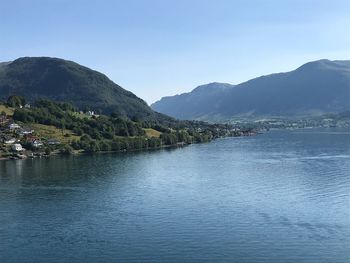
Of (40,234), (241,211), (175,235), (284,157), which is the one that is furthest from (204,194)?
(284,157)

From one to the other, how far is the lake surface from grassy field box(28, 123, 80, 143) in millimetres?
33925

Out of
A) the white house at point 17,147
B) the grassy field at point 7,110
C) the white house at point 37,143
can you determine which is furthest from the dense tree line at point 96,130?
the white house at point 17,147

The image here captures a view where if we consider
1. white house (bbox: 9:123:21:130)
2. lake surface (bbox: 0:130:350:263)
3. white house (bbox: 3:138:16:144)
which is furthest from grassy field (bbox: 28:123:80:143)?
lake surface (bbox: 0:130:350:263)

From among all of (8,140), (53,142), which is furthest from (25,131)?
(53,142)

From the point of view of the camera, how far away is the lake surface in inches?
1781

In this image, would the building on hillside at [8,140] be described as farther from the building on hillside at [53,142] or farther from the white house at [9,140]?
the building on hillside at [53,142]

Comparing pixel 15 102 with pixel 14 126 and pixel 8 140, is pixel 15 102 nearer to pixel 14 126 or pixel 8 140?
pixel 14 126

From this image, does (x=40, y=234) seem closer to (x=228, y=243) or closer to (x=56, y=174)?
(x=228, y=243)

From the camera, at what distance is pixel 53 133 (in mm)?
138625

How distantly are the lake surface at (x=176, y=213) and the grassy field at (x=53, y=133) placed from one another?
111 ft

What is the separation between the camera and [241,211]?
2336 inches

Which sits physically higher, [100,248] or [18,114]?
[18,114]

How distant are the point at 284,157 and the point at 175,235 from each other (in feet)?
231

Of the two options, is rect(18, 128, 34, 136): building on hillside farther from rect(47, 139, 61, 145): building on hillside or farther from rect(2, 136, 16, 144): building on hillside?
rect(47, 139, 61, 145): building on hillside
